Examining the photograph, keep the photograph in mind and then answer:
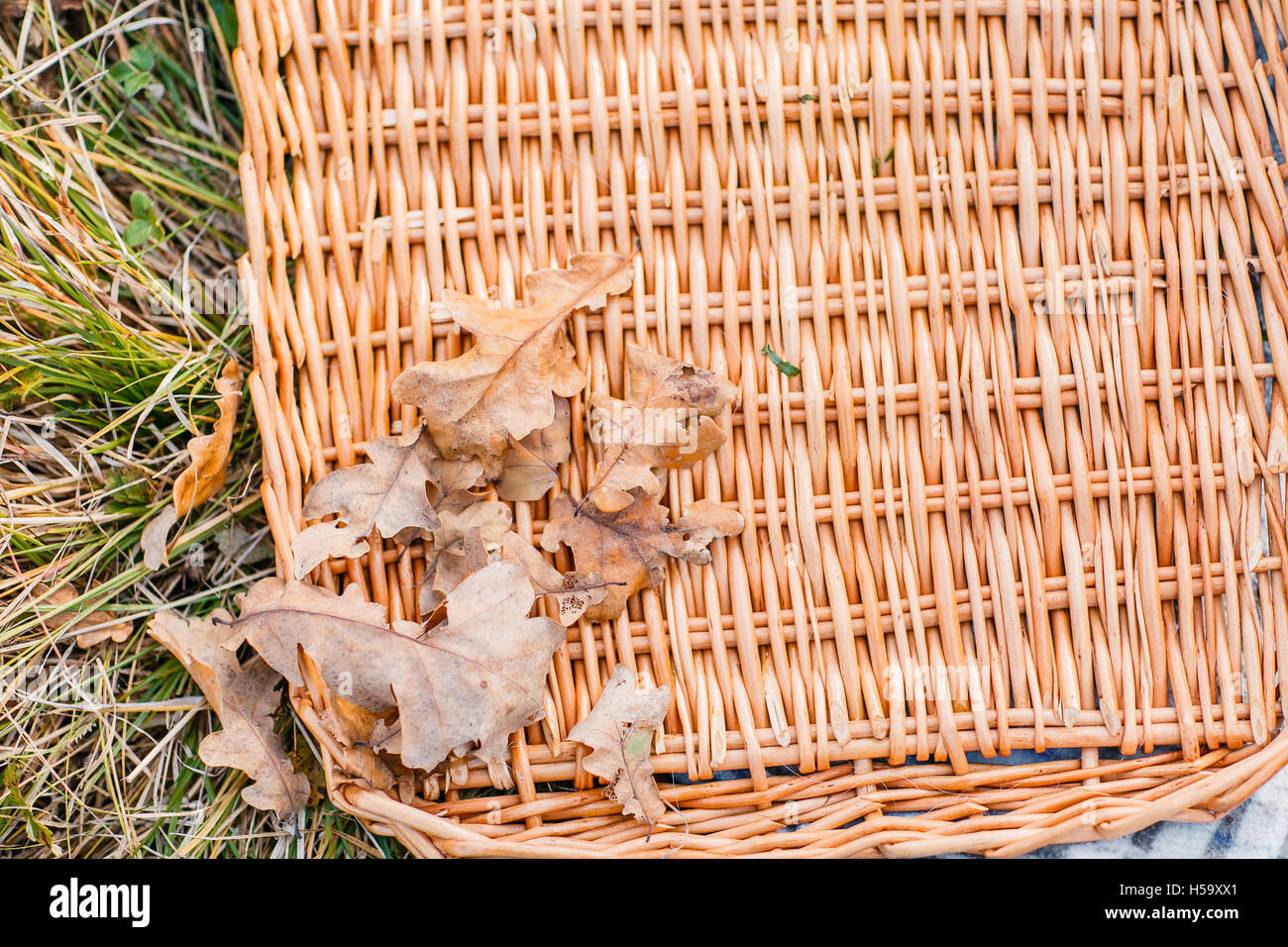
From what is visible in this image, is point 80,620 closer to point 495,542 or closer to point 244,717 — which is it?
point 244,717

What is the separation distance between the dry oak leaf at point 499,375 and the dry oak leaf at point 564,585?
0.31 ft

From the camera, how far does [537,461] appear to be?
100 cm

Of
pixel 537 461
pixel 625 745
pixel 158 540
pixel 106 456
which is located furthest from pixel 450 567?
pixel 106 456

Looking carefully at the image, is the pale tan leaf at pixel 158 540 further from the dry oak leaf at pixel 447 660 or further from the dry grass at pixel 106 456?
the dry oak leaf at pixel 447 660

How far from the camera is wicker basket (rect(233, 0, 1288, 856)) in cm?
102

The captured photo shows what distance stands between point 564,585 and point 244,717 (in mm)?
430

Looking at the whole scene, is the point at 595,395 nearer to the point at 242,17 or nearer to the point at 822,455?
the point at 822,455

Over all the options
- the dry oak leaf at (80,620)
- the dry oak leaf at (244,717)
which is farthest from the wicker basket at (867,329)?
the dry oak leaf at (80,620)

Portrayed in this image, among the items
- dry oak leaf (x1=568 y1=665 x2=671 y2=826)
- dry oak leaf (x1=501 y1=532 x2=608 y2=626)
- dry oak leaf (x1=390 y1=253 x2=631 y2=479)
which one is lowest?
dry oak leaf (x1=568 y1=665 x2=671 y2=826)

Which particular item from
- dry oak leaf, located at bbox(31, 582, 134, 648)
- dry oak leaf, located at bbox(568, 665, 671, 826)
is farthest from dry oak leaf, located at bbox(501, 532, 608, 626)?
dry oak leaf, located at bbox(31, 582, 134, 648)

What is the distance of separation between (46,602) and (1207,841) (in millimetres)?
1491

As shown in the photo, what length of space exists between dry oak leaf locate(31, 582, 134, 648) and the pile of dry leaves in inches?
10.0

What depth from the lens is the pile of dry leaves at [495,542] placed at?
0.95 m

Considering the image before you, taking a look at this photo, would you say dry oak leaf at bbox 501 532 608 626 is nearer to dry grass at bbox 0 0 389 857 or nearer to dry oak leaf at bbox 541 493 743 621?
dry oak leaf at bbox 541 493 743 621
